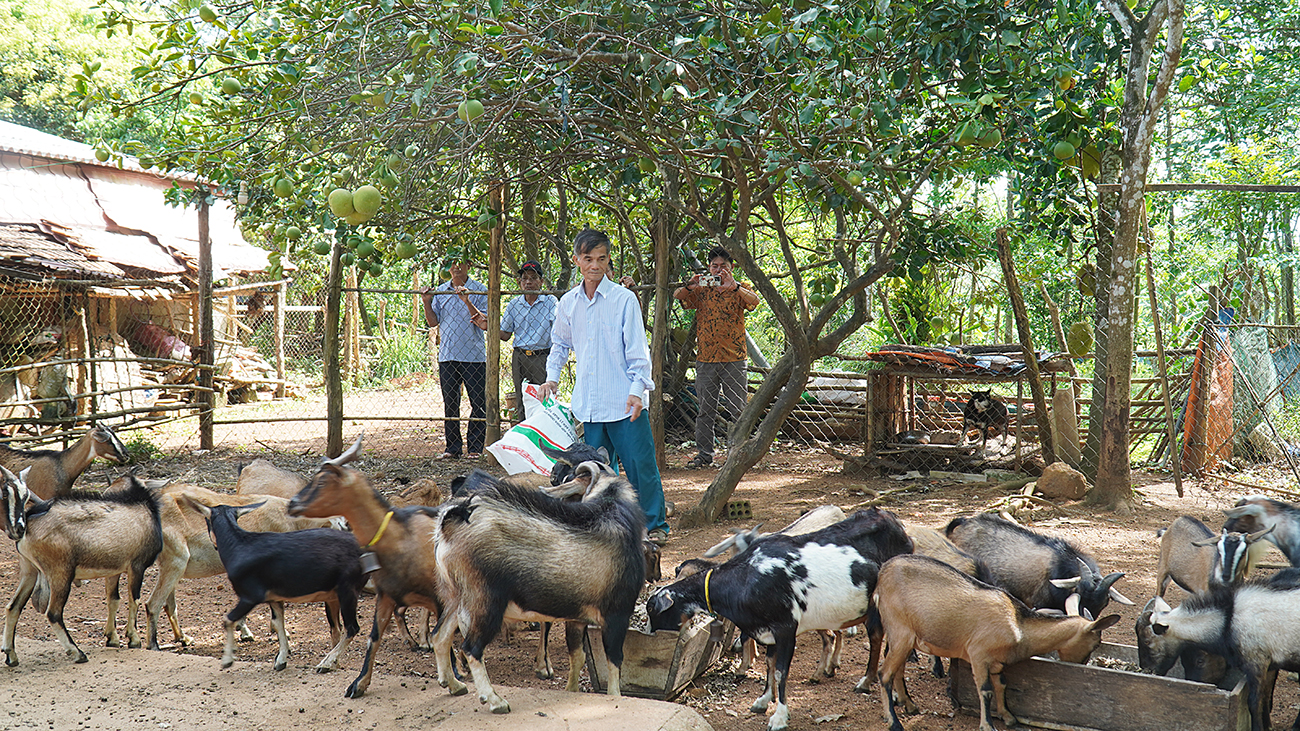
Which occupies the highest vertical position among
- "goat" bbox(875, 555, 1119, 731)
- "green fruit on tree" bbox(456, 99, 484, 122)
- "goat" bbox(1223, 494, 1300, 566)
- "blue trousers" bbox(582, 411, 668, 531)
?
"green fruit on tree" bbox(456, 99, 484, 122)

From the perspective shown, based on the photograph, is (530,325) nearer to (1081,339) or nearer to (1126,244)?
(1081,339)

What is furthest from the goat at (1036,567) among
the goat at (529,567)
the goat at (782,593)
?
the goat at (529,567)

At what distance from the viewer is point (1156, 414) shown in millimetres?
10227

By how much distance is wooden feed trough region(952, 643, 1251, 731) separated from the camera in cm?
319

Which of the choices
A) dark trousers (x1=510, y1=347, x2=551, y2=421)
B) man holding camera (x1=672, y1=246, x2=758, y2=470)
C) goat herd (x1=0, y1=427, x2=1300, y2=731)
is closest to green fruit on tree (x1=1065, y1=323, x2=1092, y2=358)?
man holding camera (x1=672, y1=246, x2=758, y2=470)

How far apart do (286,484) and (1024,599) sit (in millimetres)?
4310

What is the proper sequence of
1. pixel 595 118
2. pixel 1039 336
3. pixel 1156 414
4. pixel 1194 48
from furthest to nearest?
→ pixel 1039 336, pixel 1156 414, pixel 1194 48, pixel 595 118

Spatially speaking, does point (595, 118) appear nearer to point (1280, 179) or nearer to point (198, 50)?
point (198, 50)

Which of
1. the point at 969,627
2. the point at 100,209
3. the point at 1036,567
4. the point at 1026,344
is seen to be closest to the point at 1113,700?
the point at 969,627

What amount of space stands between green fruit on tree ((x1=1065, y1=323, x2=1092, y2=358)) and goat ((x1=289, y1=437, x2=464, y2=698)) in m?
6.40

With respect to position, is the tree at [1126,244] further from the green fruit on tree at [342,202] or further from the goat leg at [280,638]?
the goat leg at [280,638]

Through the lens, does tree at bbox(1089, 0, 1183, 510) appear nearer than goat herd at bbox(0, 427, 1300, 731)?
No

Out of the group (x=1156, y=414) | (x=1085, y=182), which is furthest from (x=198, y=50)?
(x=1156, y=414)

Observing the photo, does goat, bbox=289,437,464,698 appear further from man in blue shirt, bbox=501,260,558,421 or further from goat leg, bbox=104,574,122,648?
man in blue shirt, bbox=501,260,558,421
